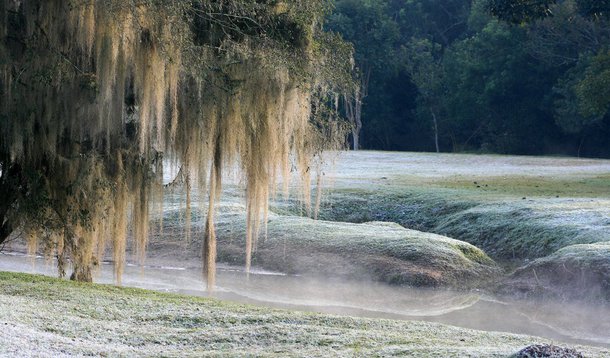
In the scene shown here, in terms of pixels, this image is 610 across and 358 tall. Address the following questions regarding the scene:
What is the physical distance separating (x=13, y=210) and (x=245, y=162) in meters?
3.45

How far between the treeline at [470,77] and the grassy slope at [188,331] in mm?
40269

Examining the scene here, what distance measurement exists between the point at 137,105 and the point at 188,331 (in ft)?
15.2

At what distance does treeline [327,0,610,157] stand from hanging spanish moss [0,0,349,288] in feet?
120

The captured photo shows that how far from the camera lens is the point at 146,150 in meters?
13.4

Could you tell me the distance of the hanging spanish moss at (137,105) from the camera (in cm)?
1237

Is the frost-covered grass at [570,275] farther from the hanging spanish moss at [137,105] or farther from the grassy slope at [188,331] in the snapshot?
the grassy slope at [188,331]

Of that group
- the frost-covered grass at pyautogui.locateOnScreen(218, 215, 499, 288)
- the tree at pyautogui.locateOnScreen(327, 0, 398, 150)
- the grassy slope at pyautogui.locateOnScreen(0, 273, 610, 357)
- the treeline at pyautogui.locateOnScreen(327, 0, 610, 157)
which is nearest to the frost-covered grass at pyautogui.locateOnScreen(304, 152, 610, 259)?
the frost-covered grass at pyautogui.locateOnScreen(218, 215, 499, 288)

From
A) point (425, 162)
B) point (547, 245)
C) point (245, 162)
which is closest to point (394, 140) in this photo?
point (425, 162)

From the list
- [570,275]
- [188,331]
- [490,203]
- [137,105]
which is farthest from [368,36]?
[188,331]

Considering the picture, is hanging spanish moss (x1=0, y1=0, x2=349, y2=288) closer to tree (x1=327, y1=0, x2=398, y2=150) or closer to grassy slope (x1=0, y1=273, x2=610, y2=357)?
grassy slope (x1=0, y1=273, x2=610, y2=357)

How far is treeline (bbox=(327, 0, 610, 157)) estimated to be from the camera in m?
57.2

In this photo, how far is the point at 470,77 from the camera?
64.6 m

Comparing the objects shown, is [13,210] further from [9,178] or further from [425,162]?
[425,162]

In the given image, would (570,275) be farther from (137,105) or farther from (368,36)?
(368,36)
